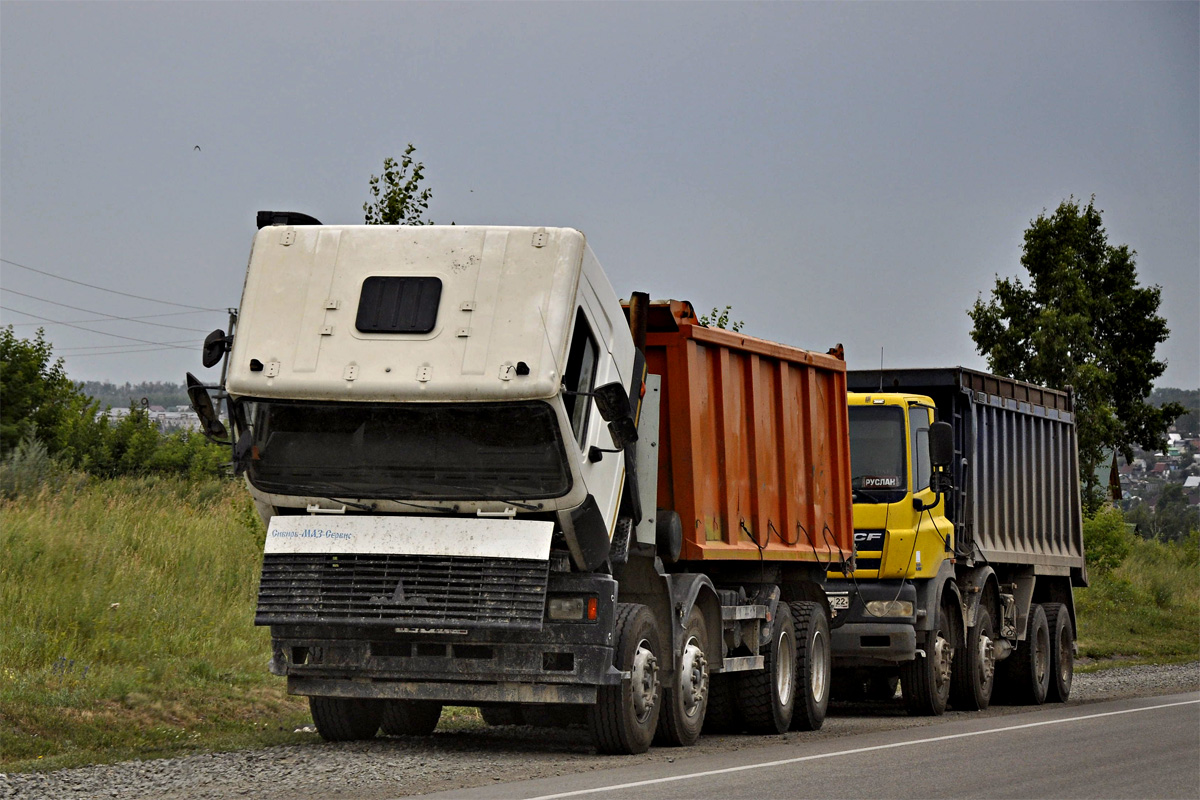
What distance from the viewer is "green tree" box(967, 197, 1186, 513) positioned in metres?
33.6

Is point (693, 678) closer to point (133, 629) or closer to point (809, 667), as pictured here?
point (809, 667)

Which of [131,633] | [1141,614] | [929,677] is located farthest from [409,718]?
[1141,614]

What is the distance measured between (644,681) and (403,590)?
1951 mm

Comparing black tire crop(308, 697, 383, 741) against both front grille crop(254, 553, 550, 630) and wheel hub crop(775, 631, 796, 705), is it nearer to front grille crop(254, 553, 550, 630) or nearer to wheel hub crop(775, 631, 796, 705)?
front grille crop(254, 553, 550, 630)

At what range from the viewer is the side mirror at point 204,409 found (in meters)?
9.78

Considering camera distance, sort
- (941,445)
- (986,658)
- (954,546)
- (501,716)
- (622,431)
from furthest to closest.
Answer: (986,658) < (954,546) < (941,445) < (501,716) < (622,431)

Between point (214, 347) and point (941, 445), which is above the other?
point (941, 445)

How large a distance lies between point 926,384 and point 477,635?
829 centimetres

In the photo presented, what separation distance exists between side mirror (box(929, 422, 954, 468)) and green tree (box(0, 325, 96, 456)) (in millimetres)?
21572

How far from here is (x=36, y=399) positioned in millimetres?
37125

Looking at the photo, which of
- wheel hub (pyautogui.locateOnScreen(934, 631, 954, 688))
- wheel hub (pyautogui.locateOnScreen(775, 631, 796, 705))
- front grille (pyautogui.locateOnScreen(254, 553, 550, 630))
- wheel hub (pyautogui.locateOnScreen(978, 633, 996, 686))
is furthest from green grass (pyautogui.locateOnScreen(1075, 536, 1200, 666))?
front grille (pyautogui.locateOnScreen(254, 553, 550, 630))

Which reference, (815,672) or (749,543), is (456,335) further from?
(815,672)

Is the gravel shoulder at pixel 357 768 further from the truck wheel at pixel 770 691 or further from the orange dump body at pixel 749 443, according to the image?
the orange dump body at pixel 749 443

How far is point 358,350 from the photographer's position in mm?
9875
